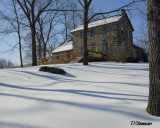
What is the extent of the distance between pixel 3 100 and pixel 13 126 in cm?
110

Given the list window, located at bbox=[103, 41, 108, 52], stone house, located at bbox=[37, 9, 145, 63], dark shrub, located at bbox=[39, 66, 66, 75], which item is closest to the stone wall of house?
stone house, located at bbox=[37, 9, 145, 63]

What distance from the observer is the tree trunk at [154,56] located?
215cm

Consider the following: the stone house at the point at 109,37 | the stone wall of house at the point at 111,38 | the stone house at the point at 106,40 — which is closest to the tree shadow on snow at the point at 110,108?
the stone house at the point at 106,40

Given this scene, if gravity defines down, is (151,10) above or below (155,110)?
above

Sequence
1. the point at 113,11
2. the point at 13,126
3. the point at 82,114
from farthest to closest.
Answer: the point at 113,11, the point at 82,114, the point at 13,126

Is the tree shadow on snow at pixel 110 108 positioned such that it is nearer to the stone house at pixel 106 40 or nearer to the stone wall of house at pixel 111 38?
the stone house at pixel 106 40

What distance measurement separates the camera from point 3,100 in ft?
8.23

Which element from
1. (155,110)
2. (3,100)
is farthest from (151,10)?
(3,100)

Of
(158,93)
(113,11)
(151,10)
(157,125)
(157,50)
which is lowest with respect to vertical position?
(157,125)

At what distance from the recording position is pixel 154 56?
219 cm

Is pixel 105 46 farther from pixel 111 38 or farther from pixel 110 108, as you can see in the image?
pixel 110 108

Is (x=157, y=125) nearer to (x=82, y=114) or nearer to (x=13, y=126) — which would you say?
(x=82, y=114)

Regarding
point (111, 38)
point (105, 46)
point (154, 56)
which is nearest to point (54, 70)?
point (154, 56)

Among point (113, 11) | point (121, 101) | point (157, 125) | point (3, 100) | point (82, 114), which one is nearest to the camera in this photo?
point (157, 125)
